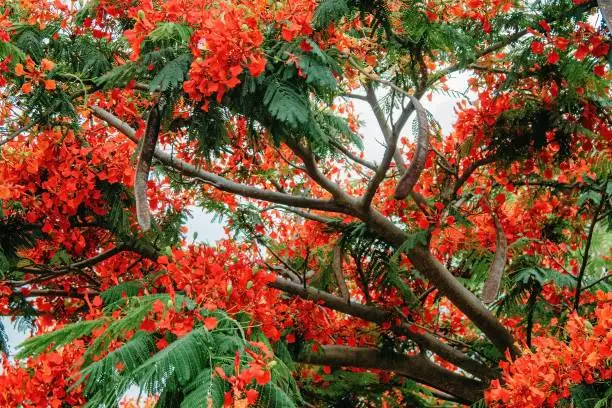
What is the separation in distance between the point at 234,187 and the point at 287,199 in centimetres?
39

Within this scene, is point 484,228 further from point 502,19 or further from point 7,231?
point 7,231

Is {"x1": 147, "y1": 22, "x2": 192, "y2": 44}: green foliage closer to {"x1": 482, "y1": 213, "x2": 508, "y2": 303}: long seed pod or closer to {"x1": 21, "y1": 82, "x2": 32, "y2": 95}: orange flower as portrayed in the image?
{"x1": 21, "y1": 82, "x2": 32, "y2": 95}: orange flower

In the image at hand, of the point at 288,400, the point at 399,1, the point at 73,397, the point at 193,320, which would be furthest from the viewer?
the point at 399,1

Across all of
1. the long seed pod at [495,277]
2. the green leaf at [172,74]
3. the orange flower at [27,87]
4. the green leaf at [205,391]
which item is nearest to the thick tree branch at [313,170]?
the green leaf at [172,74]

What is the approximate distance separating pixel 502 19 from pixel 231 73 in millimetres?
2324

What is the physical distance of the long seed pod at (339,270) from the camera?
513 centimetres

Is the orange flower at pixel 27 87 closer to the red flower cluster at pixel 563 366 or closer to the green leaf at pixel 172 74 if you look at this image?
the green leaf at pixel 172 74

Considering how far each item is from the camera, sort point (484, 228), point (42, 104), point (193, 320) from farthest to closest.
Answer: point (484, 228)
point (42, 104)
point (193, 320)

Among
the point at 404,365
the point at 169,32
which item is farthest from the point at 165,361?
the point at 404,365

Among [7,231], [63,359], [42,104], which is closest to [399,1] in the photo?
[42,104]

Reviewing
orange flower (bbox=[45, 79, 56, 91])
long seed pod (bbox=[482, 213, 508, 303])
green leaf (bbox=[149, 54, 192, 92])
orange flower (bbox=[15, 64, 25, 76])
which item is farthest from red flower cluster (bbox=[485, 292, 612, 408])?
orange flower (bbox=[15, 64, 25, 76])

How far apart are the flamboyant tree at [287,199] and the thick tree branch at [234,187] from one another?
17 mm

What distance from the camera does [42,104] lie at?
12.5 ft

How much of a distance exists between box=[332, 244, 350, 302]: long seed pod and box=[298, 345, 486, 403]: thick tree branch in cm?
45
